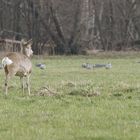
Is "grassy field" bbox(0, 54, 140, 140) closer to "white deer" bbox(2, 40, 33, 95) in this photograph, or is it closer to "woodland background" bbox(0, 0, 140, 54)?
"white deer" bbox(2, 40, 33, 95)

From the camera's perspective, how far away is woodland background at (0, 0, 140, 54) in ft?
178

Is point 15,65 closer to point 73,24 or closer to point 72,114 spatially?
point 72,114

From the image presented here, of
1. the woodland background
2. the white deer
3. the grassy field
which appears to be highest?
the woodland background

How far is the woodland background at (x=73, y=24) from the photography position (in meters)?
54.1

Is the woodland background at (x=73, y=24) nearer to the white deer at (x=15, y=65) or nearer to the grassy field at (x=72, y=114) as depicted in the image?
the white deer at (x=15, y=65)

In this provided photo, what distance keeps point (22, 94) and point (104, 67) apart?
719 inches

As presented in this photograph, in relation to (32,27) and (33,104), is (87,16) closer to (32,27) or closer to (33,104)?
(32,27)

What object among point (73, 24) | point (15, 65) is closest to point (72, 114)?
point (15, 65)

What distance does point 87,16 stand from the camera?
5556cm

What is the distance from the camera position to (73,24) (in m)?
54.6

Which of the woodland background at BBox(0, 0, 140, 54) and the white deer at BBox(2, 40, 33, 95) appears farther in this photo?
the woodland background at BBox(0, 0, 140, 54)

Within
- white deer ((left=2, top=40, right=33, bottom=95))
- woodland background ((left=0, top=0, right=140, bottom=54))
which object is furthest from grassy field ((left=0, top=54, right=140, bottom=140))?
woodland background ((left=0, top=0, right=140, bottom=54))

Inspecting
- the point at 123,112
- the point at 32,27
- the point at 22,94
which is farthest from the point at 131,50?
the point at 123,112

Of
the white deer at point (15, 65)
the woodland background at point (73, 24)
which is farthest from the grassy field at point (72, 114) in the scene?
the woodland background at point (73, 24)
